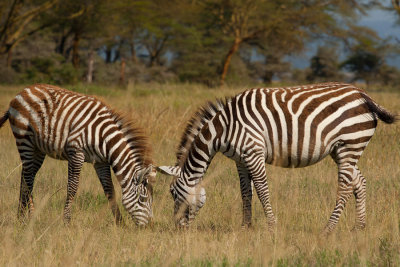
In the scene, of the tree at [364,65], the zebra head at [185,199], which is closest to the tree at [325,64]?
the tree at [364,65]

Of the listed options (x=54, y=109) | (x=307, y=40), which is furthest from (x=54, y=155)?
(x=307, y=40)

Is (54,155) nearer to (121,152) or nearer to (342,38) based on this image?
(121,152)

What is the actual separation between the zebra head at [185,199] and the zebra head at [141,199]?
198 millimetres

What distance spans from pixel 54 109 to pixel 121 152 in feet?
3.56

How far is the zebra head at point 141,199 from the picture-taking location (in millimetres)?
5289

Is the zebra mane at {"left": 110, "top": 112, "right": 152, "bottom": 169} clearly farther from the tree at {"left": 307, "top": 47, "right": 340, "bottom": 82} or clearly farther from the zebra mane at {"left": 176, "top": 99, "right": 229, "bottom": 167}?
the tree at {"left": 307, "top": 47, "right": 340, "bottom": 82}

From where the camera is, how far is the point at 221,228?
5438mm

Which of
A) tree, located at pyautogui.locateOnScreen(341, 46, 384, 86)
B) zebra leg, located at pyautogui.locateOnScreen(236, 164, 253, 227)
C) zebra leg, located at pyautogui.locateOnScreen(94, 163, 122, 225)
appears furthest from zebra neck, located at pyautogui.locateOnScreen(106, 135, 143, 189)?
tree, located at pyautogui.locateOnScreen(341, 46, 384, 86)

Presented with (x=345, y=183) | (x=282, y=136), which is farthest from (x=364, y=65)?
(x=282, y=136)

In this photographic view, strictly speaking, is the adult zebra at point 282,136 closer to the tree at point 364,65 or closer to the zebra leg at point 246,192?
the zebra leg at point 246,192

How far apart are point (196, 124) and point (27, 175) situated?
90.5 inches

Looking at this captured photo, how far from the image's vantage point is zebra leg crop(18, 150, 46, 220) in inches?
237

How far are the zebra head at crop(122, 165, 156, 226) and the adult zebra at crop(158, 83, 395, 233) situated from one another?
24cm

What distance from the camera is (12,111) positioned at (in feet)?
20.8
